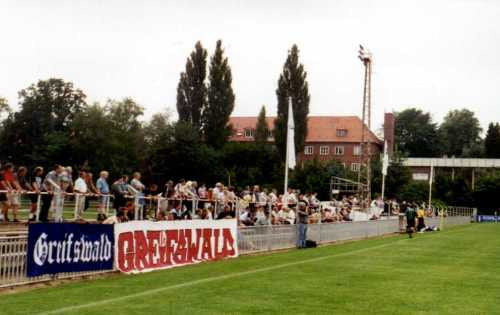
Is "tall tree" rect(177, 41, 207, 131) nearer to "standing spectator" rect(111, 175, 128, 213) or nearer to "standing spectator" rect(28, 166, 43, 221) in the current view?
"standing spectator" rect(111, 175, 128, 213)

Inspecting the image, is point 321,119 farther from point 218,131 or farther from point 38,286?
point 38,286

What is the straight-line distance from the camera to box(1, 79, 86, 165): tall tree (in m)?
79.2

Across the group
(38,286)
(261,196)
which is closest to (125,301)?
(38,286)

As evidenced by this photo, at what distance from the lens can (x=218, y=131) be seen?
7950cm

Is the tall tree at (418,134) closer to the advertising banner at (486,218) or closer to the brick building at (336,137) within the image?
the brick building at (336,137)

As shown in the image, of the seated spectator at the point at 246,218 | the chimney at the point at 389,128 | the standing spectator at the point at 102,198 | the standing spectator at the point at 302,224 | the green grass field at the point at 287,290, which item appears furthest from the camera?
the chimney at the point at 389,128

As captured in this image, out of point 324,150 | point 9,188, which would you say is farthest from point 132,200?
point 324,150

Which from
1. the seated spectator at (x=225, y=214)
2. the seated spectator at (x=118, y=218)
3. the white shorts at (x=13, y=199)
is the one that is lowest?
the seated spectator at (x=118, y=218)

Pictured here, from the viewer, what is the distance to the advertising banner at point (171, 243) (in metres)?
18.0

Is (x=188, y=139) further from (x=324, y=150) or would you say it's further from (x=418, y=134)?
(x=418, y=134)

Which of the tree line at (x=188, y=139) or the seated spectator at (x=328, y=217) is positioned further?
the tree line at (x=188, y=139)

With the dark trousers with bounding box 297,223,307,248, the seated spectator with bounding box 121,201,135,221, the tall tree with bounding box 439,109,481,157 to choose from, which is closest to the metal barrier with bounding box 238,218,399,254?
the dark trousers with bounding box 297,223,307,248

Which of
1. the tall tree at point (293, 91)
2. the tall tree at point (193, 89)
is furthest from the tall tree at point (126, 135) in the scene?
the tall tree at point (293, 91)

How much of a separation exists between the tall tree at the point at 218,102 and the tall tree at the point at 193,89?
0.78 m
